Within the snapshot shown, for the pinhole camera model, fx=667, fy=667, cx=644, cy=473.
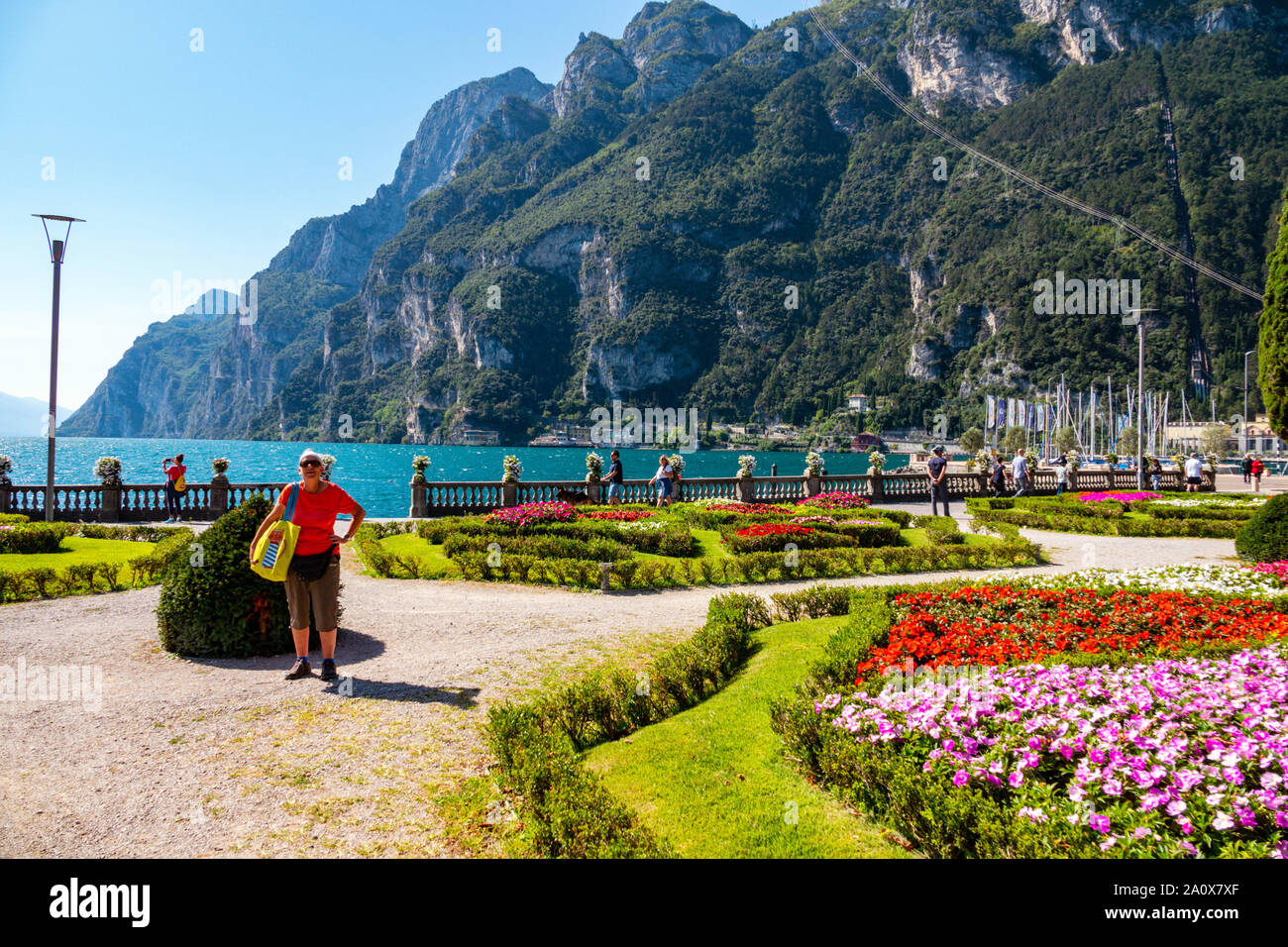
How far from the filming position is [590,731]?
594 cm

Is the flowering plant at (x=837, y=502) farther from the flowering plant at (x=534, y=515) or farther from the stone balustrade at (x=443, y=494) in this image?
the flowering plant at (x=534, y=515)

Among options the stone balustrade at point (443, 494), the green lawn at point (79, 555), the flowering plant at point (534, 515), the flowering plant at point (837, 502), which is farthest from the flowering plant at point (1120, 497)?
the green lawn at point (79, 555)

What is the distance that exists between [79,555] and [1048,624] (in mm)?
19525

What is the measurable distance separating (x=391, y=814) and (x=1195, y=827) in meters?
4.62

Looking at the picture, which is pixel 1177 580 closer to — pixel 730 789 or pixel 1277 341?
pixel 1277 341

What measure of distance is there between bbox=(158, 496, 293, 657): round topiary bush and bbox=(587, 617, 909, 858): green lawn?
4874 millimetres

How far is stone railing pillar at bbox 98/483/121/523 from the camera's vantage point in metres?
22.8

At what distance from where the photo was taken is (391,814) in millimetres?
4484

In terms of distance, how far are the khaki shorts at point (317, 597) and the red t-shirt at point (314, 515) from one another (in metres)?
0.24

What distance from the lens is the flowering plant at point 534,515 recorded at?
56.7ft

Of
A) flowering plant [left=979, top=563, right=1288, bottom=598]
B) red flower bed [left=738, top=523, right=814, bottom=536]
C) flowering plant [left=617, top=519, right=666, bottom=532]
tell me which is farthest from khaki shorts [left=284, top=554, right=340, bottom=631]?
red flower bed [left=738, top=523, right=814, bottom=536]

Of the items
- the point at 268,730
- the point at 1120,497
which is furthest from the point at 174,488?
the point at 1120,497
